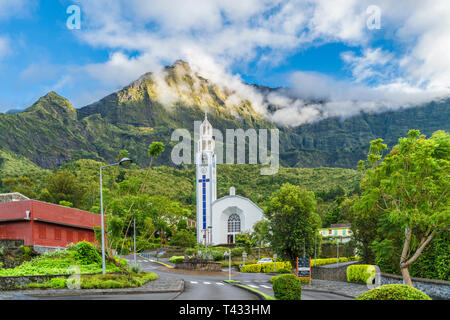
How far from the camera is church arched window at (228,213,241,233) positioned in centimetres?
8194

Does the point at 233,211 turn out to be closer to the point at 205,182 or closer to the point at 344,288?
the point at 205,182

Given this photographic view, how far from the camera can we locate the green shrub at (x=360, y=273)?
86.1 ft

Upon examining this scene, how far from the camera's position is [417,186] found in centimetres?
1792

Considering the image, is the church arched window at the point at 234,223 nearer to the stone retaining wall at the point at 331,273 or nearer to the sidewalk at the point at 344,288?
the stone retaining wall at the point at 331,273

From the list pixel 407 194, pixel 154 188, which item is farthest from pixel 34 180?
pixel 407 194

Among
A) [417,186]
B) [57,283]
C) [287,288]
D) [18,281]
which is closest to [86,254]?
[57,283]

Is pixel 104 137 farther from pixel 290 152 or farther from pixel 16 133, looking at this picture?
pixel 290 152

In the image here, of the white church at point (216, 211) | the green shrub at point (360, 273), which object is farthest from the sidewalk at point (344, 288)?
the white church at point (216, 211)

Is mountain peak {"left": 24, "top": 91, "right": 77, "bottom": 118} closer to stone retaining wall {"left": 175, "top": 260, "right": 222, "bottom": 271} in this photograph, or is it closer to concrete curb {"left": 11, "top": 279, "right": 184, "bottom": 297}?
stone retaining wall {"left": 175, "top": 260, "right": 222, "bottom": 271}

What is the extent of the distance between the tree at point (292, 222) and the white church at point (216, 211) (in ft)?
141

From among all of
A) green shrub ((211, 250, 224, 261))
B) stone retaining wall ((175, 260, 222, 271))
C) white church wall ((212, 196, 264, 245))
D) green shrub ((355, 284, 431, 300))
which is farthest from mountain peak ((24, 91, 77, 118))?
green shrub ((355, 284, 431, 300))

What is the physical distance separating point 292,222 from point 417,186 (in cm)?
1716

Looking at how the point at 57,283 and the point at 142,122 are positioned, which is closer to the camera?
the point at 57,283
